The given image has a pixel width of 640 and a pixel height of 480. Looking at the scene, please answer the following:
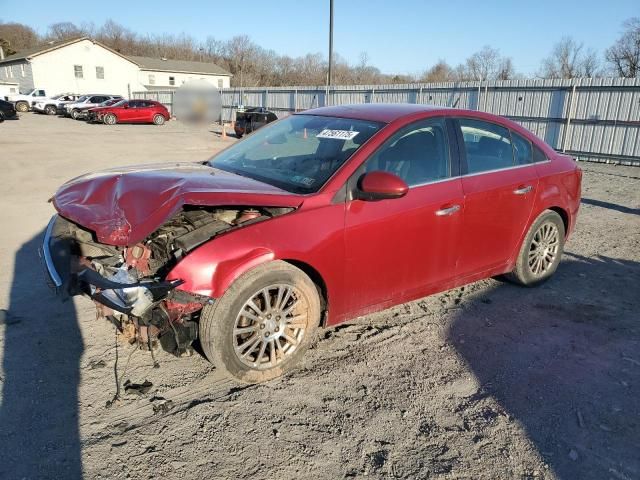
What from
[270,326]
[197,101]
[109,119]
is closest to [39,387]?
[270,326]

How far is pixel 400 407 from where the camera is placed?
300cm

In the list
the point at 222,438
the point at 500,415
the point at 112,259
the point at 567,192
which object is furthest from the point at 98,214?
the point at 567,192

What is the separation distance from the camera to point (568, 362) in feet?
11.7

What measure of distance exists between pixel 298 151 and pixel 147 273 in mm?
1594

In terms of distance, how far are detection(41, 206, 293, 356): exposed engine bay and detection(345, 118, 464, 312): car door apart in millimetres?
630

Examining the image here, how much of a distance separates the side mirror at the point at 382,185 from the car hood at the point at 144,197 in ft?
1.54

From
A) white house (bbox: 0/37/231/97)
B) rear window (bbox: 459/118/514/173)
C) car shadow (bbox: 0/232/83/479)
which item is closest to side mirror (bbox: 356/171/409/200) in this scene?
rear window (bbox: 459/118/514/173)

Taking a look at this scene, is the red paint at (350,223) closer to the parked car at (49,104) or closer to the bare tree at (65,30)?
the parked car at (49,104)

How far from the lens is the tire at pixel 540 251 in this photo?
4715mm

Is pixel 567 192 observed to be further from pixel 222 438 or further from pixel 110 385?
pixel 110 385

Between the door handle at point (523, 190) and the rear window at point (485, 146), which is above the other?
the rear window at point (485, 146)

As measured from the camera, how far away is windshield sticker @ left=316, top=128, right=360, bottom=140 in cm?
374

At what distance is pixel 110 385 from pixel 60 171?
10.6 meters

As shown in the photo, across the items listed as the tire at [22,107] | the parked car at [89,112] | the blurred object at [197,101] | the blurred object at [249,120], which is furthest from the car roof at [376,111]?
the tire at [22,107]
